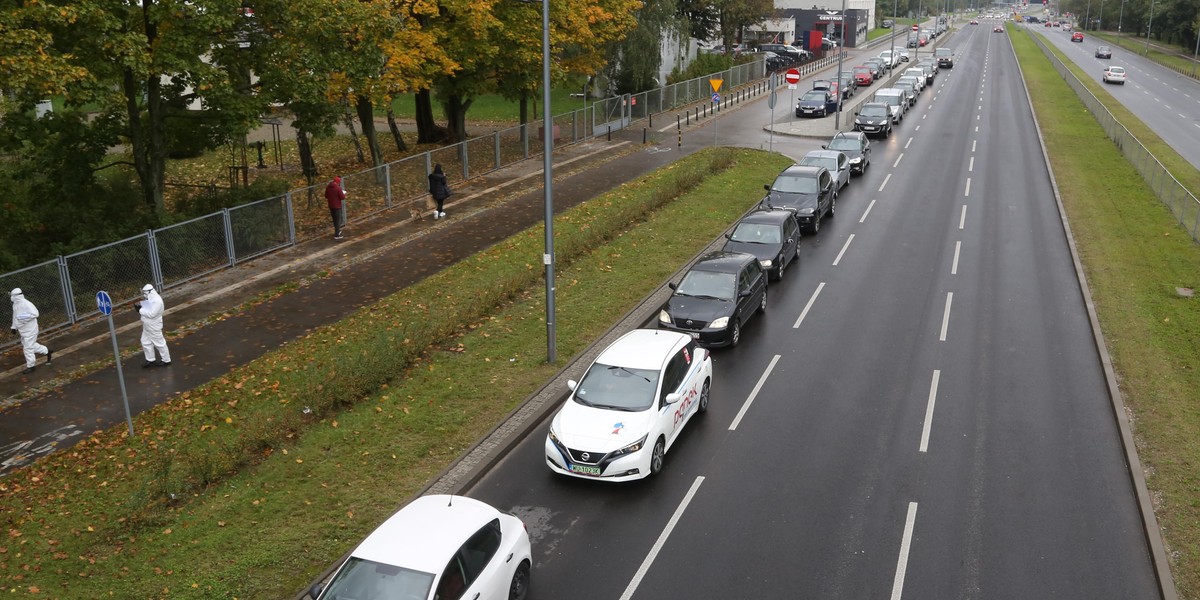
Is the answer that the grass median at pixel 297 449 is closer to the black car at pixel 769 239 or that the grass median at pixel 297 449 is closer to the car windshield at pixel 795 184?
the black car at pixel 769 239

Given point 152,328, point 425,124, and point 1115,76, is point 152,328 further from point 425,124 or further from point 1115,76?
point 1115,76

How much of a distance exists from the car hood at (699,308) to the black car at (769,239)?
3390 millimetres

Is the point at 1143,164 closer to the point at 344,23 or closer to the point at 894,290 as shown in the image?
the point at 894,290

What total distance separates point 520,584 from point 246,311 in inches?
465

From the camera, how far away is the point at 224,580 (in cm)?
1001

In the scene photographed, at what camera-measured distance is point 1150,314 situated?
18.4m

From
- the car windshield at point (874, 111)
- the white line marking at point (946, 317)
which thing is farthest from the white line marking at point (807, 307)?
the car windshield at point (874, 111)

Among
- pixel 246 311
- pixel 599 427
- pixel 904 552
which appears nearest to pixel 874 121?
pixel 246 311

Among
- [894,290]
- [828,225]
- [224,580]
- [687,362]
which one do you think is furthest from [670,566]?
[828,225]

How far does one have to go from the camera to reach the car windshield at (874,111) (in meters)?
43.5

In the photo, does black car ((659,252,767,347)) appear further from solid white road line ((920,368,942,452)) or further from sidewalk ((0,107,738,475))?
sidewalk ((0,107,738,475))

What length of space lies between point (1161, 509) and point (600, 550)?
291 inches

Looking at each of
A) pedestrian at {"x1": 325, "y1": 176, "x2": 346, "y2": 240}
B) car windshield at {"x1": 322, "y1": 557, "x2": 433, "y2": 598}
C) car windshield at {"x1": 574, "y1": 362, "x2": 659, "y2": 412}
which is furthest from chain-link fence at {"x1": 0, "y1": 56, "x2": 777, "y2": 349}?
car windshield at {"x1": 322, "y1": 557, "x2": 433, "y2": 598}

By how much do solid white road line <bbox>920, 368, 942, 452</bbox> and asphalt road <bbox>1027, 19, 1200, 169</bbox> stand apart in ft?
88.2
